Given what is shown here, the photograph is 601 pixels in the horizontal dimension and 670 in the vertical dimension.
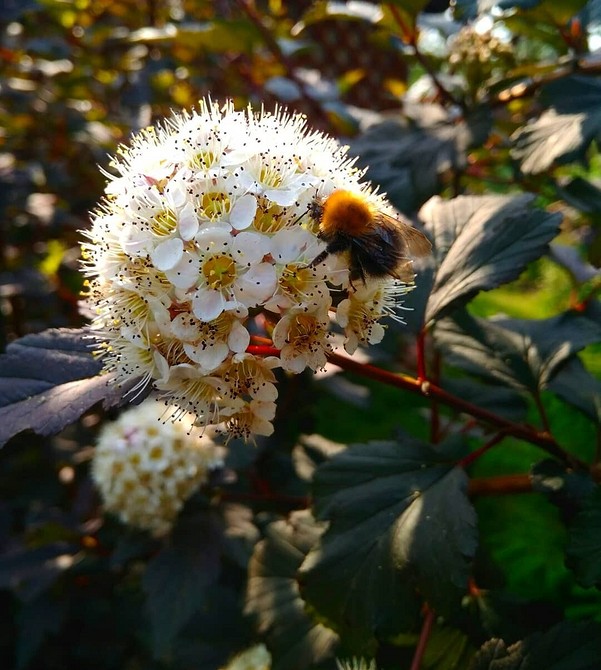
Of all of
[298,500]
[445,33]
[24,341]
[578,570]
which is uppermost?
[445,33]

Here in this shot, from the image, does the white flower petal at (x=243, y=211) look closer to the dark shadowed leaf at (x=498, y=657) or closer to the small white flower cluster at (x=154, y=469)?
the dark shadowed leaf at (x=498, y=657)

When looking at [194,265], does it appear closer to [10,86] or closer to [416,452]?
[416,452]

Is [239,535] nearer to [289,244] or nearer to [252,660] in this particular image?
[252,660]

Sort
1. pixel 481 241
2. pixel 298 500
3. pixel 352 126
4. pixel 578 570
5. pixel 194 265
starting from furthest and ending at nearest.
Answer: pixel 352 126
pixel 298 500
pixel 481 241
pixel 578 570
pixel 194 265

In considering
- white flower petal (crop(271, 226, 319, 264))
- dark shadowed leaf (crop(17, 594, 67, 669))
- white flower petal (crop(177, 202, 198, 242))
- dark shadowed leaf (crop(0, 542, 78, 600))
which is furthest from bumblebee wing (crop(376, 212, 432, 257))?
dark shadowed leaf (crop(17, 594, 67, 669))

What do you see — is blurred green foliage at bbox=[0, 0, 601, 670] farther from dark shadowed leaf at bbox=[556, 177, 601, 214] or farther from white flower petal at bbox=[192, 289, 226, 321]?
white flower petal at bbox=[192, 289, 226, 321]

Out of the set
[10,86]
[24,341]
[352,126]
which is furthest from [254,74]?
[24,341]
